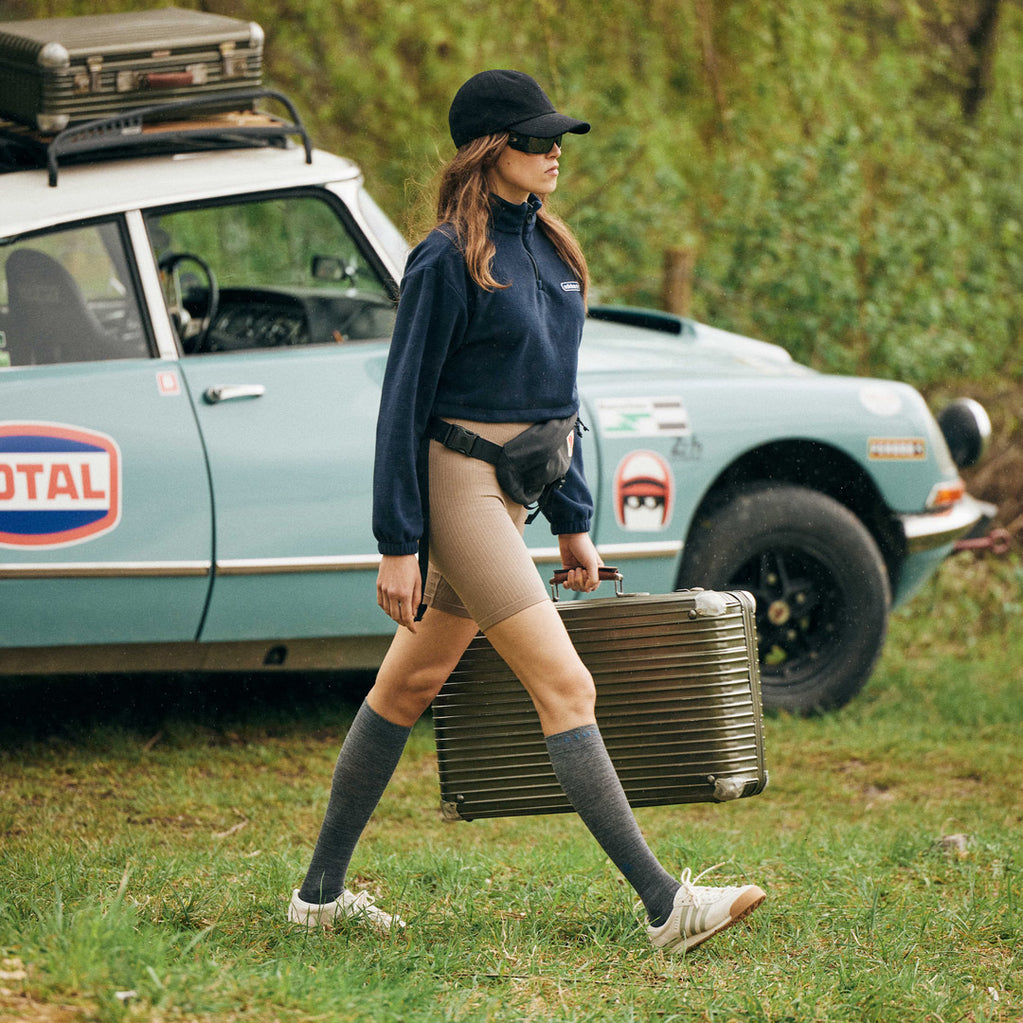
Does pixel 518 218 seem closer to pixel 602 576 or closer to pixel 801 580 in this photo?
pixel 602 576

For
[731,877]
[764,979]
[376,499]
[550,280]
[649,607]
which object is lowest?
[731,877]

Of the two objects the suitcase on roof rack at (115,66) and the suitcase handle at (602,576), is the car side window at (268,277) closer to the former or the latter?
the suitcase on roof rack at (115,66)

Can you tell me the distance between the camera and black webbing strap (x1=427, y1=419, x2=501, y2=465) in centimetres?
274

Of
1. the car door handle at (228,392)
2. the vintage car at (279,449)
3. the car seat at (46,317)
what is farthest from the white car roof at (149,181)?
the car door handle at (228,392)

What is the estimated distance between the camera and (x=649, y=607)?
3.05 m

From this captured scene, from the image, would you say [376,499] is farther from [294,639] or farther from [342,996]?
[294,639]

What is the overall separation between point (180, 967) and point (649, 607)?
46.8 inches

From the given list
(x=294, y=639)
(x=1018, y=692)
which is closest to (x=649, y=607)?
(x=294, y=639)

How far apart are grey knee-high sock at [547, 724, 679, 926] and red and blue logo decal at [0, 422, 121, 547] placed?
1816 mm

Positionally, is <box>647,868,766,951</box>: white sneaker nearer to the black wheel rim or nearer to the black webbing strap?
the black webbing strap

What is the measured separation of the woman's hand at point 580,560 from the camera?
3.07 metres

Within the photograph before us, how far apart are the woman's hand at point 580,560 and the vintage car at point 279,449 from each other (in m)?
1.29

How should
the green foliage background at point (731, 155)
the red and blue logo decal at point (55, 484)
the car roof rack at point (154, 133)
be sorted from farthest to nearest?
the green foliage background at point (731, 155) < the car roof rack at point (154, 133) < the red and blue logo decal at point (55, 484)

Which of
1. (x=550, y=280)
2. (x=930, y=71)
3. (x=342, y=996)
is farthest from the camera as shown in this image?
(x=930, y=71)
